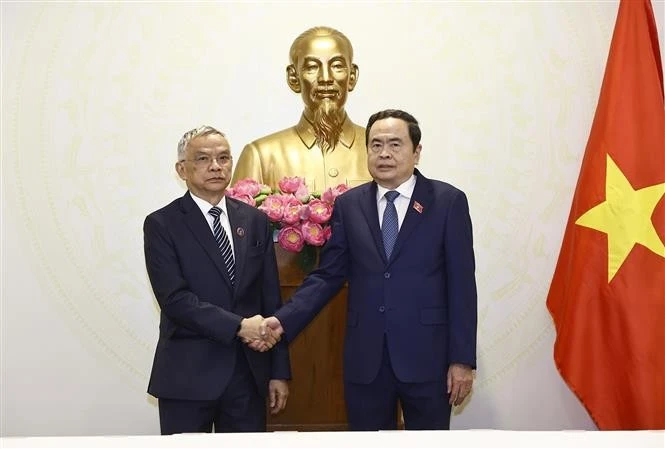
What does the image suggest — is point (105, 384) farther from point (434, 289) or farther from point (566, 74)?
point (566, 74)

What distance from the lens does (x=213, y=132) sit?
228 cm

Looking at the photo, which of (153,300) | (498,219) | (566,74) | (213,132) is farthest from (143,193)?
(566,74)

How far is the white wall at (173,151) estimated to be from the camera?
11.9 ft

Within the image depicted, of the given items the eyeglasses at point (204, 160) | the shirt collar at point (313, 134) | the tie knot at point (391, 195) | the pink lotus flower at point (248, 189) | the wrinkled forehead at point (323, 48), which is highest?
the wrinkled forehead at point (323, 48)

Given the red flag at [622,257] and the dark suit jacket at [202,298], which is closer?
the dark suit jacket at [202,298]

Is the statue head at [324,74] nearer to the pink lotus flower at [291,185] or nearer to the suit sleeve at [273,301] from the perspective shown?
the pink lotus flower at [291,185]

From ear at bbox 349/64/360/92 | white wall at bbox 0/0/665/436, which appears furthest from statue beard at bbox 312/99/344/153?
white wall at bbox 0/0/665/436

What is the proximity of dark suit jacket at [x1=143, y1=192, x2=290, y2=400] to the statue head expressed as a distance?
3.89ft

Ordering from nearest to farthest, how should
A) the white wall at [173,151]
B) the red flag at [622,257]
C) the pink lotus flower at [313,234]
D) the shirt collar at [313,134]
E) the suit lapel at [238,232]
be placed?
the suit lapel at [238,232]
the pink lotus flower at [313,234]
the red flag at [622,257]
the shirt collar at [313,134]
the white wall at [173,151]

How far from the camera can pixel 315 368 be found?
98.4 inches

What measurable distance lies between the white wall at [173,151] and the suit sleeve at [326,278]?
57.7 inches

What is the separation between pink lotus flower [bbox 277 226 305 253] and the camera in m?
2.44

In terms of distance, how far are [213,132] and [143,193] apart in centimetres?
150

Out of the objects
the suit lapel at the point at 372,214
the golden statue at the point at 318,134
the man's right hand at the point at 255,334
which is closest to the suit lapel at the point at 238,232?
the man's right hand at the point at 255,334
